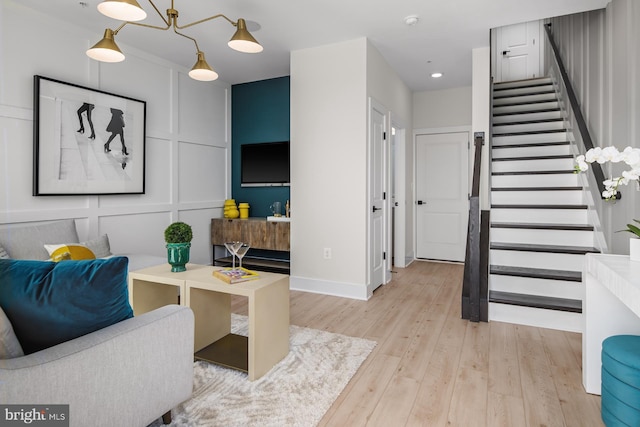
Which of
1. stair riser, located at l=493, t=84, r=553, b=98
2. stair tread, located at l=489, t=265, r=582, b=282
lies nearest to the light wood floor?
stair tread, located at l=489, t=265, r=582, b=282

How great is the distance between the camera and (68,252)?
283 centimetres

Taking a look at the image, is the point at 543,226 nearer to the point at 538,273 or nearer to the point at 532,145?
the point at 538,273

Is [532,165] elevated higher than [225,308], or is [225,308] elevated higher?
[532,165]

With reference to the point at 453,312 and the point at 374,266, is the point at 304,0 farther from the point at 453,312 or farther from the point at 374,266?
the point at 453,312

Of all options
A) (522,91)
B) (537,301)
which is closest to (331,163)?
(537,301)

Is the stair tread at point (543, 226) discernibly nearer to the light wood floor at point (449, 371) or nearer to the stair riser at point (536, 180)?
the stair riser at point (536, 180)

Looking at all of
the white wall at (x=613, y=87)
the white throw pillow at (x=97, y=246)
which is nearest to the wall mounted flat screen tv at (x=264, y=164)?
the white throw pillow at (x=97, y=246)

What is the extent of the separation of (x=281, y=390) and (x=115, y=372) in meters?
0.95

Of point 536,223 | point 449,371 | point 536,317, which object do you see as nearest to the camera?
point 449,371

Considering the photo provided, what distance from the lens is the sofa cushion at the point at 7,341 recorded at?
1117mm

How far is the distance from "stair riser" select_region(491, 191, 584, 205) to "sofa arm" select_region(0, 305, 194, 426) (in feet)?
12.0

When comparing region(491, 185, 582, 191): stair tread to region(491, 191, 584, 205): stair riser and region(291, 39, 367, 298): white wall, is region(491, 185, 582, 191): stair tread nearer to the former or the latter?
region(491, 191, 584, 205): stair riser

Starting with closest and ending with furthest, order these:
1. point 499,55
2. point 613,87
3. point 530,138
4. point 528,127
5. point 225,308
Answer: point 225,308
point 613,87
point 530,138
point 528,127
point 499,55

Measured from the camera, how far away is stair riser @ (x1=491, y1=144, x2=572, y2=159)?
4.30m
